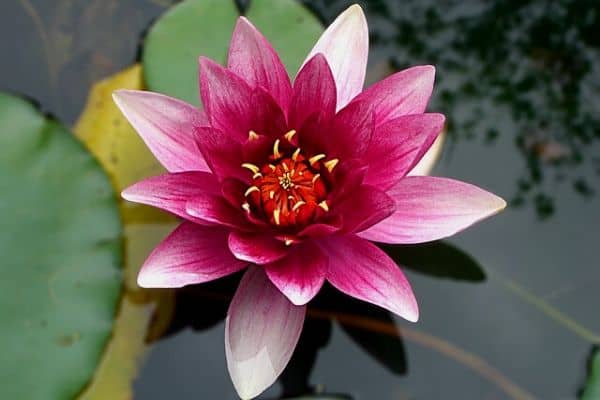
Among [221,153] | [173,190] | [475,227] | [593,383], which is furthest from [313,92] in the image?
[593,383]

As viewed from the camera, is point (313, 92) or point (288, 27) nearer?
point (313, 92)

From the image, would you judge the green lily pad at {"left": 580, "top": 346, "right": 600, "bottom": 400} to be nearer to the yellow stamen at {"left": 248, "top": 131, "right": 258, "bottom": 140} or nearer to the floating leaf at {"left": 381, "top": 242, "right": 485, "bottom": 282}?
the floating leaf at {"left": 381, "top": 242, "right": 485, "bottom": 282}

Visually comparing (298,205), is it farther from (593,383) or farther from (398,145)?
(593,383)

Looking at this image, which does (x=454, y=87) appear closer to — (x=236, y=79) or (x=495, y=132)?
(x=495, y=132)

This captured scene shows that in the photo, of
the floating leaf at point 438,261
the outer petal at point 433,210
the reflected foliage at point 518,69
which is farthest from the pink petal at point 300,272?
the reflected foliage at point 518,69

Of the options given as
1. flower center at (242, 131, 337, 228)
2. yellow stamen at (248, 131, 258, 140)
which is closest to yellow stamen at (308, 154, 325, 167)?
flower center at (242, 131, 337, 228)

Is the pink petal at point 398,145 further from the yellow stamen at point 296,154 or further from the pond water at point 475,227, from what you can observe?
the pond water at point 475,227

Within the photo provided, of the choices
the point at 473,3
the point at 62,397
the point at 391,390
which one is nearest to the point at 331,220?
the point at 391,390
